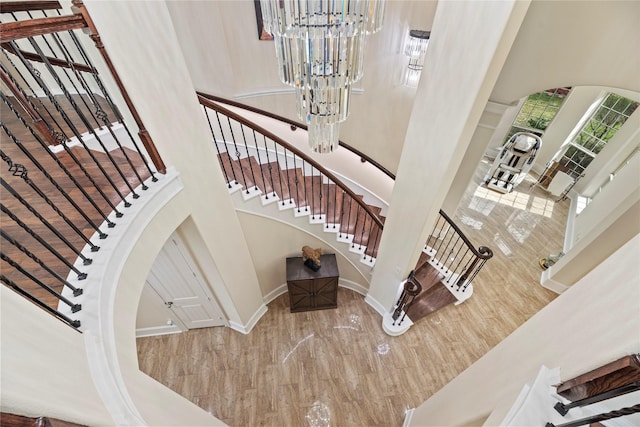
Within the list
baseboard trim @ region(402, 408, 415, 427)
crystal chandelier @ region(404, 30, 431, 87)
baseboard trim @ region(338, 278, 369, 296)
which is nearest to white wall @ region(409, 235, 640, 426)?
baseboard trim @ region(402, 408, 415, 427)

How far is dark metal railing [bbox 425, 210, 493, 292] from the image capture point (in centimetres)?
430

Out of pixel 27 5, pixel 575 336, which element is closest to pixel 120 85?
pixel 27 5

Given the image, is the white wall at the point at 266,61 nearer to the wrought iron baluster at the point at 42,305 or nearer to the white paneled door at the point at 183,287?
the white paneled door at the point at 183,287

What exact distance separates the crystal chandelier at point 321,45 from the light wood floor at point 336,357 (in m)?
3.00

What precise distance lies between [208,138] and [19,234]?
→ 1373 mm

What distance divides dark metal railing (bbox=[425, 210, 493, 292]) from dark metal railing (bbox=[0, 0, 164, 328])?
3.77 m

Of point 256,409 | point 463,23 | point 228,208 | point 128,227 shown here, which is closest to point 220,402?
point 256,409

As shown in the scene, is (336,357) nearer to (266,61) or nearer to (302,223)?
(302,223)

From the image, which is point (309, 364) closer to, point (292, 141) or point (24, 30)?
point (292, 141)

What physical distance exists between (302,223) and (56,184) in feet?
8.91

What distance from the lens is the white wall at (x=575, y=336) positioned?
2.96 feet

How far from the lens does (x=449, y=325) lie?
161 inches

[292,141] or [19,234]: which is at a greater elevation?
[19,234]

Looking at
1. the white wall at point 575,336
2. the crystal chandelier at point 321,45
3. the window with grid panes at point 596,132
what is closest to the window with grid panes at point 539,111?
the window with grid panes at point 596,132
